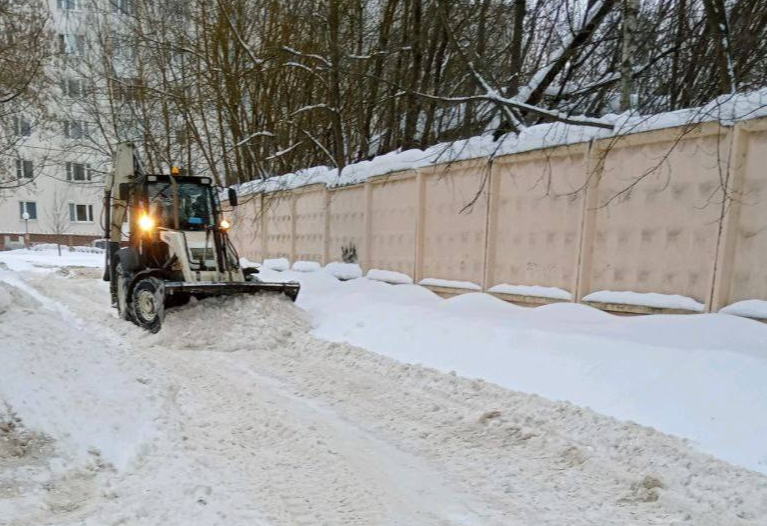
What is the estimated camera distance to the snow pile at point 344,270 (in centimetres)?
1092

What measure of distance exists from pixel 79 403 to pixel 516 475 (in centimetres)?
339

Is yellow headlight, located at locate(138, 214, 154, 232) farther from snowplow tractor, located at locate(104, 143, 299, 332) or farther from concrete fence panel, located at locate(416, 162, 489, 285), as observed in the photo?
concrete fence panel, located at locate(416, 162, 489, 285)

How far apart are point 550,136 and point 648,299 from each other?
8.99 feet

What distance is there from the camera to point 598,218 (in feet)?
20.5

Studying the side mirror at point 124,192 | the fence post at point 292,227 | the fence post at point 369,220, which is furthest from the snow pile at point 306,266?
the side mirror at point 124,192

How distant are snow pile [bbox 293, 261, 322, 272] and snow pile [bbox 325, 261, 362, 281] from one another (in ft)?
2.66

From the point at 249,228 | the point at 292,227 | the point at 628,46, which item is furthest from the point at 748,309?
the point at 249,228

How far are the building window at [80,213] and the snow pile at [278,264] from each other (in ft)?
90.6

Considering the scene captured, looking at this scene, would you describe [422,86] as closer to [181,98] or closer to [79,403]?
[181,98]

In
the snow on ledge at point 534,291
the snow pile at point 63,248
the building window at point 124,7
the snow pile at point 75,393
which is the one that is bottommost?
the snow pile at point 63,248

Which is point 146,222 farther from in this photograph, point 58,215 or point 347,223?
point 58,215

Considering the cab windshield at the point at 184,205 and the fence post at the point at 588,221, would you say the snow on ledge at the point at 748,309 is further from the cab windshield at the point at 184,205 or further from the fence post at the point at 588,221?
the cab windshield at the point at 184,205

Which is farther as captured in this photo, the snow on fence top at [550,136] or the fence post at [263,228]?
the fence post at [263,228]

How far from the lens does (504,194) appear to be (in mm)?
7535
